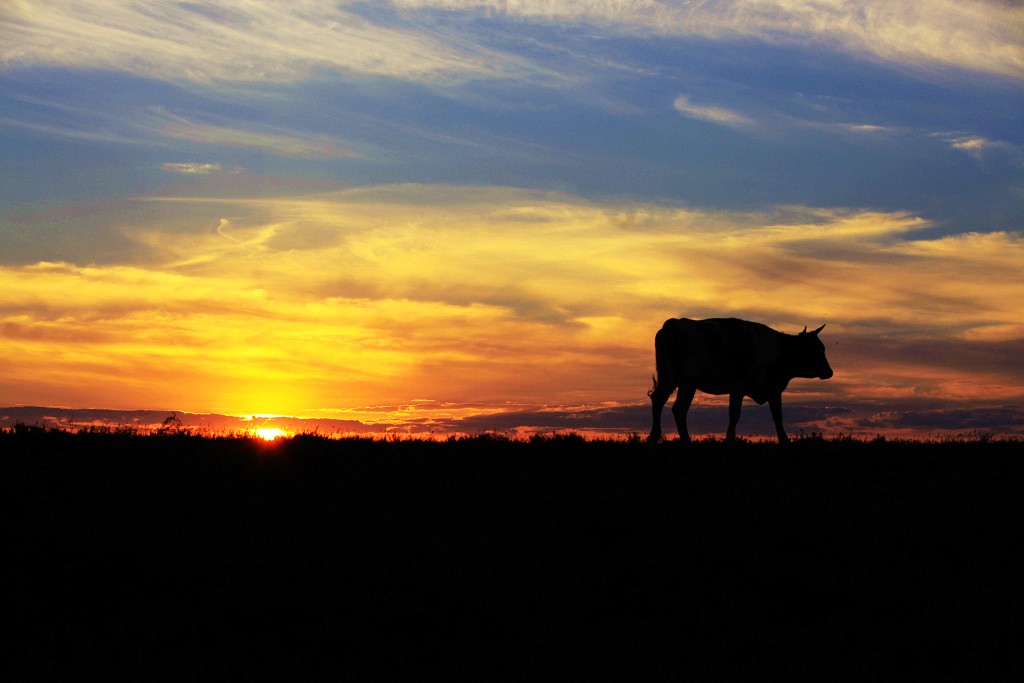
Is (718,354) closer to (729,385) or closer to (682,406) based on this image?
(729,385)

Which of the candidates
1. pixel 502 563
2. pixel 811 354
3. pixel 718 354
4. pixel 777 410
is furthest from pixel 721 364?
pixel 502 563

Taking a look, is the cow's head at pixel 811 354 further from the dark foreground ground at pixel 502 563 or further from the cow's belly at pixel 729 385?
the dark foreground ground at pixel 502 563

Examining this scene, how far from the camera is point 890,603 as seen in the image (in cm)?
1097

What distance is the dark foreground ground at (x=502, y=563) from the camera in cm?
949

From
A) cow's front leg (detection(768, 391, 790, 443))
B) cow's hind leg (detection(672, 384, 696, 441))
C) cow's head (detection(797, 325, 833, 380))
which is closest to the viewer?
cow's hind leg (detection(672, 384, 696, 441))

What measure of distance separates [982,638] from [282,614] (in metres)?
7.97

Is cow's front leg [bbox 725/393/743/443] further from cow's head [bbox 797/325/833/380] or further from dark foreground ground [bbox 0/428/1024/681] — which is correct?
dark foreground ground [bbox 0/428/1024/681]

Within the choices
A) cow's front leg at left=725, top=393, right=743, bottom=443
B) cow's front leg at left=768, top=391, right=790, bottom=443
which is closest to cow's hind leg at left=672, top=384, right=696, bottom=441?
cow's front leg at left=725, top=393, right=743, bottom=443

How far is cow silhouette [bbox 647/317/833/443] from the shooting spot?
69.5ft

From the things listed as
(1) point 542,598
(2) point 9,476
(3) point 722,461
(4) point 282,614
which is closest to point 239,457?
(2) point 9,476

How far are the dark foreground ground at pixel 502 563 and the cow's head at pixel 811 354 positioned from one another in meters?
6.32

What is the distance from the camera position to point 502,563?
1180 centimetres

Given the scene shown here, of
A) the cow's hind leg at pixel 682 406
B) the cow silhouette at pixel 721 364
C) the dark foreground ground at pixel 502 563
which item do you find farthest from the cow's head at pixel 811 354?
the dark foreground ground at pixel 502 563

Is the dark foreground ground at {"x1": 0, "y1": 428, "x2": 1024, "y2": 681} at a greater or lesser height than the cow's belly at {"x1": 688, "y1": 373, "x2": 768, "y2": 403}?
lesser
